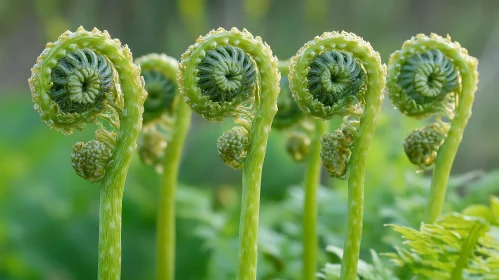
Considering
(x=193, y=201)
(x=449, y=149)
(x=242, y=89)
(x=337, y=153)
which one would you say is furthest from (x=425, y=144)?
(x=193, y=201)

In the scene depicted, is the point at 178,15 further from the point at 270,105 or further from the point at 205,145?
the point at 270,105

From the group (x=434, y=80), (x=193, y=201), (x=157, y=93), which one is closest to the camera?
(x=434, y=80)

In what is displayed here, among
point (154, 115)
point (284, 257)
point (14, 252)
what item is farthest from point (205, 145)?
point (154, 115)

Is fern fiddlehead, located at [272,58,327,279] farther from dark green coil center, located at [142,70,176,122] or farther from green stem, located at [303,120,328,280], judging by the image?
dark green coil center, located at [142,70,176,122]

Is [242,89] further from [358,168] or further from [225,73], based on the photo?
[358,168]

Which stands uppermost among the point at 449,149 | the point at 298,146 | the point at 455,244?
the point at 298,146

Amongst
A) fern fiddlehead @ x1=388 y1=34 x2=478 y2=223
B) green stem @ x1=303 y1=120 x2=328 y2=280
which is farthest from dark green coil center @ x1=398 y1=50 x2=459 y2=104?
green stem @ x1=303 y1=120 x2=328 y2=280
